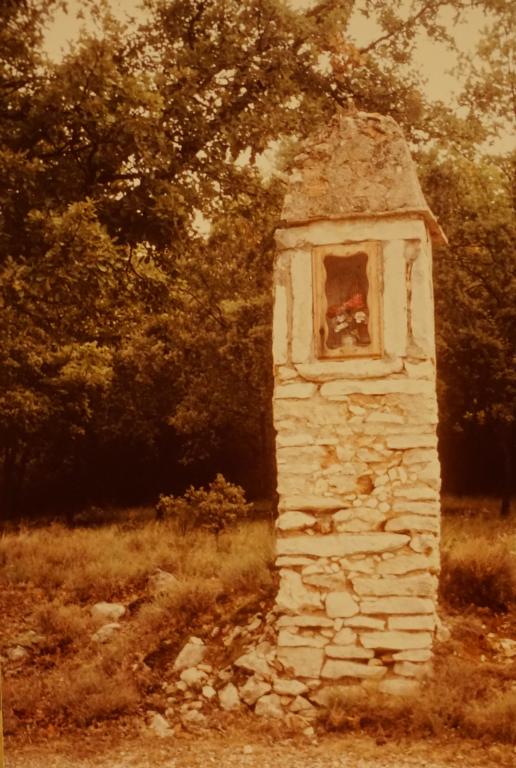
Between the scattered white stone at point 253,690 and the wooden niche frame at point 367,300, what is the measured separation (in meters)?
2.81

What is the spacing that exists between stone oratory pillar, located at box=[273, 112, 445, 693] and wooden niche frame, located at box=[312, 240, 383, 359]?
10mm

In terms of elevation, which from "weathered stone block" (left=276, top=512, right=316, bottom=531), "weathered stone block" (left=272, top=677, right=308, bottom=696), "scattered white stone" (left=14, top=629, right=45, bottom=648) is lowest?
"scattered white stone" (left=14, top=629, right=45, bottom=648)

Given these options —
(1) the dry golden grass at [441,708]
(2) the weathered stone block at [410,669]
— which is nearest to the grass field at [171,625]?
(1) the dry golden grass at [441,708]

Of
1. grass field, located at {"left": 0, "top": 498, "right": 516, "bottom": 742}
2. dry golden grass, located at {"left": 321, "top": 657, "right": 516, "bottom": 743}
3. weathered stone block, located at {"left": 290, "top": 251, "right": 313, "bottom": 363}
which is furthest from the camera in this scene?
weathered stone block, located at {"left": 290, "top": 251, "right": 313, "bottom": 363}

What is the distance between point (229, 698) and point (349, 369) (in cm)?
294

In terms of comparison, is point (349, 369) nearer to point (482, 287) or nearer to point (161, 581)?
point (161, 581)

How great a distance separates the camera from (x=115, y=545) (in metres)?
11.8

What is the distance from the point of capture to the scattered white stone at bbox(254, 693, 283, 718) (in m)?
6.27

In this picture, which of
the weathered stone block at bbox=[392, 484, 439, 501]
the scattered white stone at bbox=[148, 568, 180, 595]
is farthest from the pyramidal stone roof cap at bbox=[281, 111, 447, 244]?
the scattered white stone at bbox=[148, 568, 180, 595]

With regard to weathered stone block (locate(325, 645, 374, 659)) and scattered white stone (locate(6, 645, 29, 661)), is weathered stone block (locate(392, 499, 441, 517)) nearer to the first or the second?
weathered stone block (locate(325, 645, 374, 659))

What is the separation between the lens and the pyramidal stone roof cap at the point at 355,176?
264 inches

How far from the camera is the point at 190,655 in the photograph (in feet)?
23.3

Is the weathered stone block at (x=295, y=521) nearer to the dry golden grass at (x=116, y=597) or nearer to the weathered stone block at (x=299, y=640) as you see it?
the weathered stone block at (x=299, y=640)

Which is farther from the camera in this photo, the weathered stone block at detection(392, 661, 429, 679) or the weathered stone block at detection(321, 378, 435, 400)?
the weathered stone block at detection(321, 378, 435, 400)
